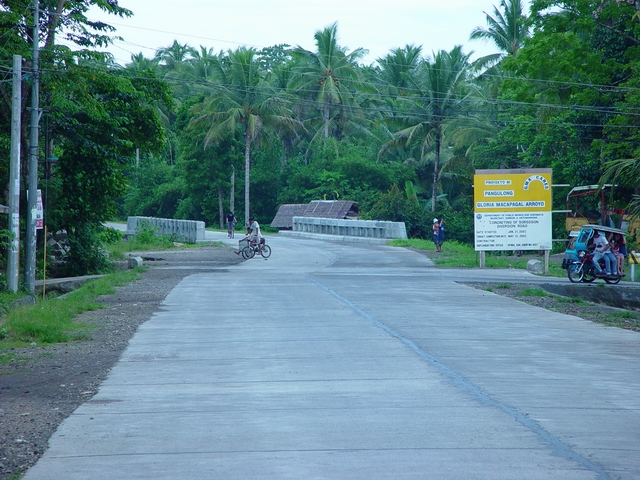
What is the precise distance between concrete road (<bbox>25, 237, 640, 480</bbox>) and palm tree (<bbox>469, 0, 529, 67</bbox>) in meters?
37.5

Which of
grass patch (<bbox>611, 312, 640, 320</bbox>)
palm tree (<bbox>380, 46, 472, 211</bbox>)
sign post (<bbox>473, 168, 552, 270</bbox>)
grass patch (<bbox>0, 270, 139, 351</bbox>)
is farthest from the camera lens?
palm tree (<bbox>380, 46, 472, 211</bbox>)

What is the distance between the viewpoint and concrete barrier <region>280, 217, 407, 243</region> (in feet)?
156

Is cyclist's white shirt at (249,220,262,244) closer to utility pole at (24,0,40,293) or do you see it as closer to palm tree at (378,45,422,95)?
utility pole at (24,0,40,293)

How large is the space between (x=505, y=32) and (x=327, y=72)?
45.2ft

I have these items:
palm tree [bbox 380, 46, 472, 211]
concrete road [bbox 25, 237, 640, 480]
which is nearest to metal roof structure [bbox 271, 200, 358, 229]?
palm tree [bbox 380, 46, 472, 211]

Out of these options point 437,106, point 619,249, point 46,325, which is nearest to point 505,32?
point 437,106

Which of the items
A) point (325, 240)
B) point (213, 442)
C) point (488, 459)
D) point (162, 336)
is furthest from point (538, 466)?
point (325, 240)

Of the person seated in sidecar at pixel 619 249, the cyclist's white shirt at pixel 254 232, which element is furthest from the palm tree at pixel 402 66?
the person seated in sidecar at pixel 619 249

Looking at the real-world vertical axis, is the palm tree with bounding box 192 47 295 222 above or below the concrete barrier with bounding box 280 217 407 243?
above

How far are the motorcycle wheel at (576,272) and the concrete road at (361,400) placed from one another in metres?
9.80

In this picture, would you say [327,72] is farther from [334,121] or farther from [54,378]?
[54,378]

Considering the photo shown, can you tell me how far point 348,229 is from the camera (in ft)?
168

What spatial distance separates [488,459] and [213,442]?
7.08 feet

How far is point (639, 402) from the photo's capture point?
8.06 meters
